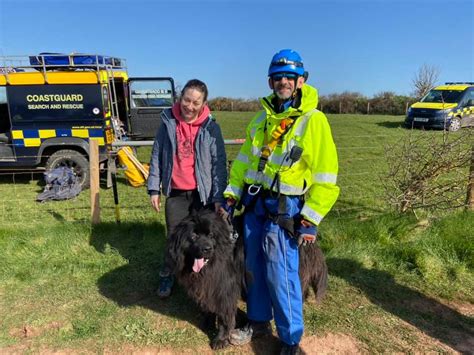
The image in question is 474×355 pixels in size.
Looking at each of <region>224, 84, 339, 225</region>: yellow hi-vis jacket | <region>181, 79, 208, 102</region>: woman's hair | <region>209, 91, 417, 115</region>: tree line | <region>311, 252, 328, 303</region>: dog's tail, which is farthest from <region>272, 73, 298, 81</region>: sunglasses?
<region>209, 91, 417, 115</region>: tree line

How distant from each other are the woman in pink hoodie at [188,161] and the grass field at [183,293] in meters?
0.61

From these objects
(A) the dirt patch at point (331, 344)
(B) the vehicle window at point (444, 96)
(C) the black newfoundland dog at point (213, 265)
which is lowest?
(A) the dirt patch at point (331, 344)

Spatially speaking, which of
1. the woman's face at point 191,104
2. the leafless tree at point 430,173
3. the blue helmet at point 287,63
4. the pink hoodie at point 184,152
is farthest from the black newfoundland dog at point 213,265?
the leafless tree at point 430,173

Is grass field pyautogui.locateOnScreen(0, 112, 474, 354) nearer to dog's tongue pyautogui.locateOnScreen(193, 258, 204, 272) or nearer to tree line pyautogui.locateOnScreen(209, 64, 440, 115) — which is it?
dog's tongue pyautogui.locateOnScreen(193, 258, 204, 272)

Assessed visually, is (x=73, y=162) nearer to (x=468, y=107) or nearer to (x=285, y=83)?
(x=285, y=83)

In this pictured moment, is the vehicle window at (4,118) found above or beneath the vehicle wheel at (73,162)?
above

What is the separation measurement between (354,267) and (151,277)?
2.07 meters

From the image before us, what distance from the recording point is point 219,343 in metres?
2.83

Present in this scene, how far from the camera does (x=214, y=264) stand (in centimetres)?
277

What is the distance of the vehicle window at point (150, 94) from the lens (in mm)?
9328

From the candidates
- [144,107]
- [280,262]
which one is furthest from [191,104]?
[144,107]

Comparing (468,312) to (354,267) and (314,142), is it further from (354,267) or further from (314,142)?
(314,142)

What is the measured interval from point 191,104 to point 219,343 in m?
1.83

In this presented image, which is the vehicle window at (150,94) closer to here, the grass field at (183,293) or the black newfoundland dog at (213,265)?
the grass field at (183,293)
